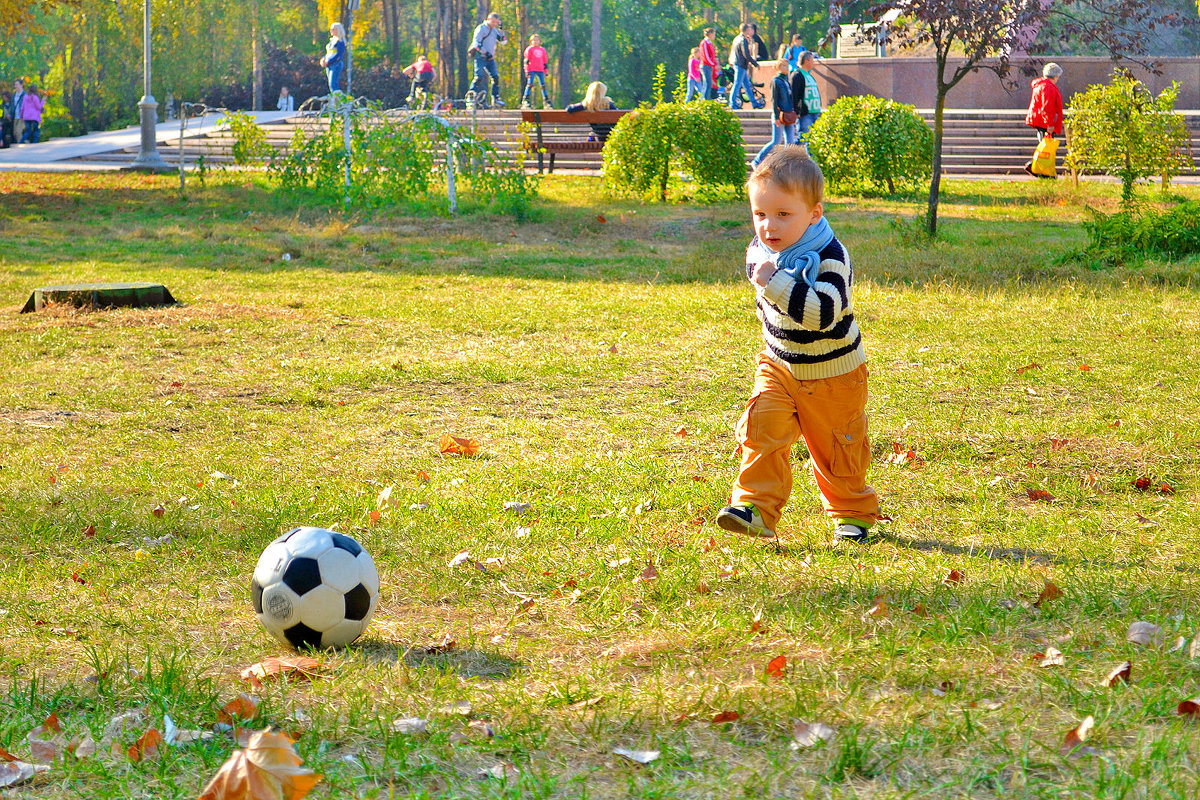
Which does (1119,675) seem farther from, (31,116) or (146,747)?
(31,116)

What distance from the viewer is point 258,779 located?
8.30ft

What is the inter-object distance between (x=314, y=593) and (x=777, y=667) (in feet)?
4.51

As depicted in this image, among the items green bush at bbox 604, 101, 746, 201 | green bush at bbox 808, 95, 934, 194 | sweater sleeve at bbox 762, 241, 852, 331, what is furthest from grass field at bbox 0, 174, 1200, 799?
green bush at bbox 808, 95, 934, 194

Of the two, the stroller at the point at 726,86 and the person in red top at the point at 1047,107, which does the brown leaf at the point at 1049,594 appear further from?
the stroller at the point at 726,86

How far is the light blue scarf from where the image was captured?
426cm

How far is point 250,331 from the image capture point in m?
9.15

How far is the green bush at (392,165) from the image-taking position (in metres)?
15.8

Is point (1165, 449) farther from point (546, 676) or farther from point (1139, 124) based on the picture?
point (1139, 124)

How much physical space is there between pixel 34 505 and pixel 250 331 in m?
4.27

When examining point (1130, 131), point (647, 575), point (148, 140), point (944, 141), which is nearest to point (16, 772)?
point (647, 575)

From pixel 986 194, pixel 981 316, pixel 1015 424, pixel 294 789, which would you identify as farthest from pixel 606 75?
pixel 294 789

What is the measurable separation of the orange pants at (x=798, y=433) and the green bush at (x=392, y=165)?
12.0 meters

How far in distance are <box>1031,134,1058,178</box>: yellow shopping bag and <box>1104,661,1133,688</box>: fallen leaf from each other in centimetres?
1826

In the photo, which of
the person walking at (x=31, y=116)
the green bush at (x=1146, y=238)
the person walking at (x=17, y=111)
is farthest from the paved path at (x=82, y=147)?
the green bush at (x=1146, y=238)
